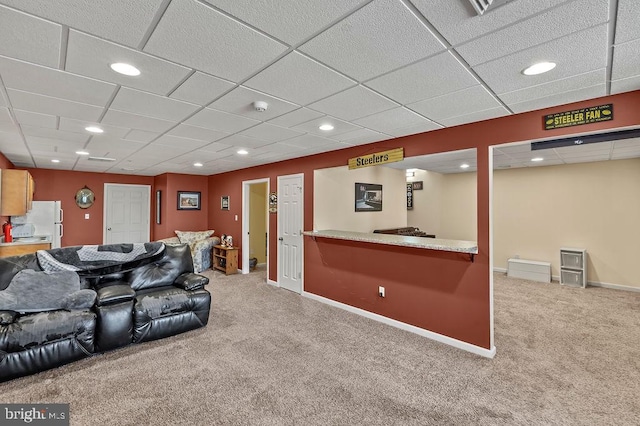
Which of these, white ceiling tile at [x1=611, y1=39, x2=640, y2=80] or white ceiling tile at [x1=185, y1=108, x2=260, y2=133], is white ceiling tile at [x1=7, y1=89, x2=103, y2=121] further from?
white ceiling tile at [x1=611, y1=39, x2=640, y2=80]

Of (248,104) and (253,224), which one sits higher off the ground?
(248,104)

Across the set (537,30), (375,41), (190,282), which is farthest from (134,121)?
(537,30)

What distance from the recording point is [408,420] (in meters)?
2.02

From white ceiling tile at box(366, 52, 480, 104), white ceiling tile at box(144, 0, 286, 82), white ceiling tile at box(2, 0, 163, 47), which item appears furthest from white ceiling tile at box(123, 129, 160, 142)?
white ceiling tile at box(366, 52, 480, 104)

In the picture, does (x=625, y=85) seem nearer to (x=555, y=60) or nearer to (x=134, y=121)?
(x=555, y=60)

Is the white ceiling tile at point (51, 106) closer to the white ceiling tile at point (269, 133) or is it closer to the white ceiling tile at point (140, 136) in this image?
the white ceiling tile at point (140, 136)

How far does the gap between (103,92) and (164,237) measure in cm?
561

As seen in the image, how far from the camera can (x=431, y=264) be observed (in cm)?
338

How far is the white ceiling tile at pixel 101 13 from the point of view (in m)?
1.29

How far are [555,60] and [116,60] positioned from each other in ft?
8.98

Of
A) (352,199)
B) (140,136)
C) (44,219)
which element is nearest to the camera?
(140,136)

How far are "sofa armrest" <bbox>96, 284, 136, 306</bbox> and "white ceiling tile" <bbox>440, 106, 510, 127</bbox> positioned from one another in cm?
377

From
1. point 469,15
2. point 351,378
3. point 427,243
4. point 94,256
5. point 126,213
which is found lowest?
point 351,378

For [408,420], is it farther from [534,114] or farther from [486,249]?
[534,114]
